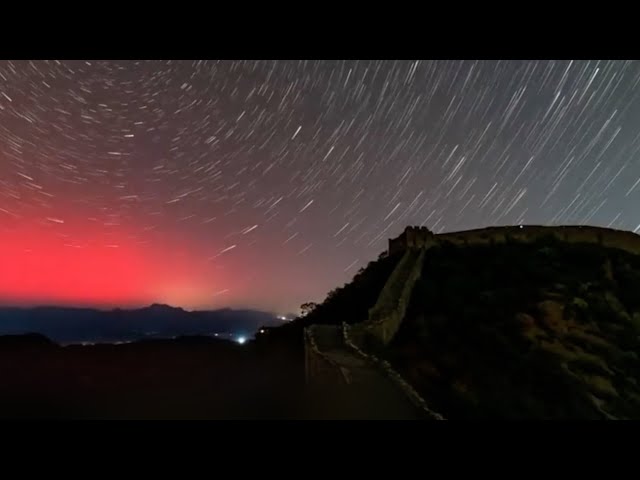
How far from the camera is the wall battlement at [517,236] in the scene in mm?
19734

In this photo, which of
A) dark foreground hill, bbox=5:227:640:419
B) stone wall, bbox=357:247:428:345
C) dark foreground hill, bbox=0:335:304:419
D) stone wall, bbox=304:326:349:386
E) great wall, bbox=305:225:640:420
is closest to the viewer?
great wall, bbox=305:225:640:420

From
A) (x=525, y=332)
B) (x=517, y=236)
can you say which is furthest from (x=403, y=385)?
(x=517, y=236)

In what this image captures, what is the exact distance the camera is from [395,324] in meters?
13.1

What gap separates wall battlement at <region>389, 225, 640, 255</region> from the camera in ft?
64.7

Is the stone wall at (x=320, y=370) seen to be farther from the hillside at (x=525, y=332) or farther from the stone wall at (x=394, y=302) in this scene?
the hillside at (x=525, y=332)

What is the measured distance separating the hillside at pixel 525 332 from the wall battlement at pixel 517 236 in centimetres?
27

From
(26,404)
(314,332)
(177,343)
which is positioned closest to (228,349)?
(177,343)

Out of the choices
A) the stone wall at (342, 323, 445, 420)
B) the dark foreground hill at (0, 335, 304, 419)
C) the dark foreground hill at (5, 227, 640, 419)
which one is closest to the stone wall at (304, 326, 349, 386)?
the dark foreground hill at (5, 227, 640, 419)

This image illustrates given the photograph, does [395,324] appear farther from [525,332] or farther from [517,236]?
[517,236]

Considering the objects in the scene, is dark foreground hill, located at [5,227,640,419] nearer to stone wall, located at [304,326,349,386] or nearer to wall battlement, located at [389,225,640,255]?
stone wall, located at [304,326,349,386]

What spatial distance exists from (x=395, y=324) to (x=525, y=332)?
11.7 ft
